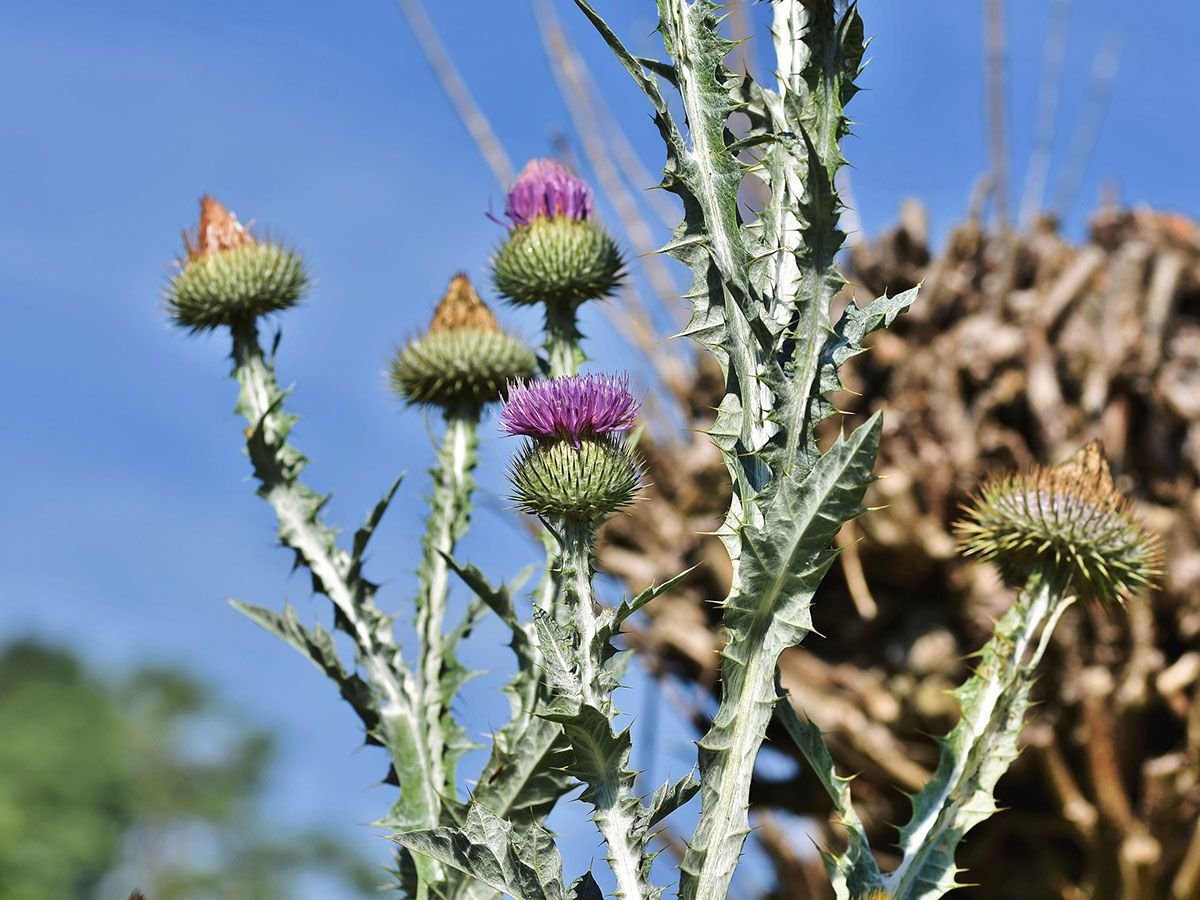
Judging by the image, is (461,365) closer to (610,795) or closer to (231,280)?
(231,280)

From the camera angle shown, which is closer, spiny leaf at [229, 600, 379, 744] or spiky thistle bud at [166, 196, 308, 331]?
spiny leaf at [229, 600, 379, 744]

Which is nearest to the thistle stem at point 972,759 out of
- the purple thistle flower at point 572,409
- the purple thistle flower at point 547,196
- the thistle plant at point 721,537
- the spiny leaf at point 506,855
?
the thistle plant at point 721,537

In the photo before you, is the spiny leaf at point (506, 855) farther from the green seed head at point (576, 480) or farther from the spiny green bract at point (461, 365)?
the spiny green bract at point (461, 365)

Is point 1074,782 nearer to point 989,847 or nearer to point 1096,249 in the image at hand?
point 989,847

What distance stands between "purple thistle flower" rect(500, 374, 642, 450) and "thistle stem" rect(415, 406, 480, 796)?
0.35 metres

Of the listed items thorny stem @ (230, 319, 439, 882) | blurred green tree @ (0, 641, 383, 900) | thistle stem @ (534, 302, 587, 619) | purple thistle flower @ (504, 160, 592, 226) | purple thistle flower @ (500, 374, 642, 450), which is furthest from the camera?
blurred green tree @ (0, 641, 383, 900)

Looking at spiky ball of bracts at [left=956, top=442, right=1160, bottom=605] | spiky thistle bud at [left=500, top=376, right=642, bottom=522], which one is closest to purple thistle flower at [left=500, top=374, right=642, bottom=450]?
spiky thistle bud at [left=500, top=376, right=642, bottom=522]

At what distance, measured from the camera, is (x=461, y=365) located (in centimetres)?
426

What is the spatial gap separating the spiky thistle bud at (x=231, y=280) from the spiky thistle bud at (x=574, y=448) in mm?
1731

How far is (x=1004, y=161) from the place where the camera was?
1130 cm

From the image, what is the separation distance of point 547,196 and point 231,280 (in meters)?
1.16

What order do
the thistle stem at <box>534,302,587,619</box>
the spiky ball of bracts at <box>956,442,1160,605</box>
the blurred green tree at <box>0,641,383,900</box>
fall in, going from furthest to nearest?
the blurred green tree at <box>0,641,383,900</box>, the thistle stem at <box>534,302,587,619</box>, the spiky ball of bracts at <box>956,442,1160,605</box>

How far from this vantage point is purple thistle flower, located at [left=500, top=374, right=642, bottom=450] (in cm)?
278

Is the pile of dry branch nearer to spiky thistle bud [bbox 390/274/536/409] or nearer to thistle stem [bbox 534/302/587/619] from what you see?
spiky thistle bud [bbox 390/274/536/409]
